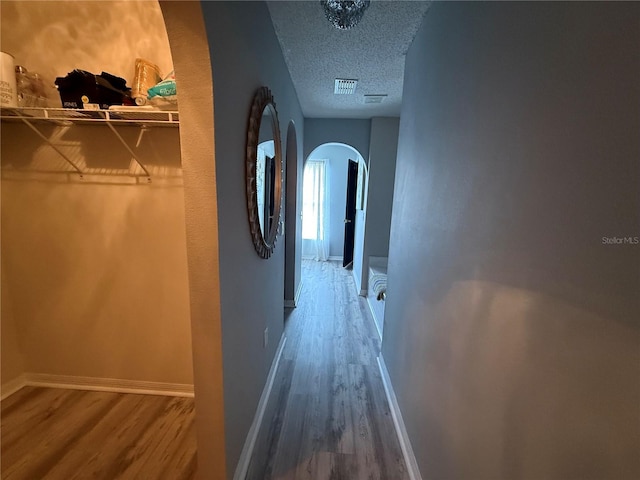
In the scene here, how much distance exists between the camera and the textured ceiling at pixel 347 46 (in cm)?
147

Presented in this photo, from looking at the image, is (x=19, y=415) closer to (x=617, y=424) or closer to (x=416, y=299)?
(x=416, y=299)

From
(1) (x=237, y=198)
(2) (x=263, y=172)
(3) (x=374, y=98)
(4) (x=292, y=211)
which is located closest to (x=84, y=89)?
(2) (x=263, y=172)

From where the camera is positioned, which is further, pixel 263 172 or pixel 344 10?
pixel 263 172

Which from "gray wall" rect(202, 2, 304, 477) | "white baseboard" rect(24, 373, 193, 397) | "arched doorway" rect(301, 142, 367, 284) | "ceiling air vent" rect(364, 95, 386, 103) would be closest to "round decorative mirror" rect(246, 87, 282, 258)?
"gray wall" rect(202, 2, 304, 477)

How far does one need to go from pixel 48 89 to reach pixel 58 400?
201 cm

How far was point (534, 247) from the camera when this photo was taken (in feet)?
2.10

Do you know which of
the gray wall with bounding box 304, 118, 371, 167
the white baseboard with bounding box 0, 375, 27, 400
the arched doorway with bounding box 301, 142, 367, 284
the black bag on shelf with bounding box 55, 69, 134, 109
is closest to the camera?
the black bag on shelf with bounding box 55, 69, 134, 109

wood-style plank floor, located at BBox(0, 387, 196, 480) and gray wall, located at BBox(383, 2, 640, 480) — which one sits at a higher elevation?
gray wall, located at BBox(383, 2, 640, 480)

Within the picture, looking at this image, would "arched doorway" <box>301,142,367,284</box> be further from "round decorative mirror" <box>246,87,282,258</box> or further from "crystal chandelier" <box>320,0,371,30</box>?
"crystal chandelier" <box>320,0,371,30</box>

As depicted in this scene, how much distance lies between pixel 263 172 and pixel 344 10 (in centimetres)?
103

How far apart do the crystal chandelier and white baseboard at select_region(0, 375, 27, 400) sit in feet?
10.2

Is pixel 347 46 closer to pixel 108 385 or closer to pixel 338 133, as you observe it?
pixel 338 133

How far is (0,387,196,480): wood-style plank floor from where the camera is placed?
1350 millimetres

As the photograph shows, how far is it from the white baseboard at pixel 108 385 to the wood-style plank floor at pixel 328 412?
0.69 m
